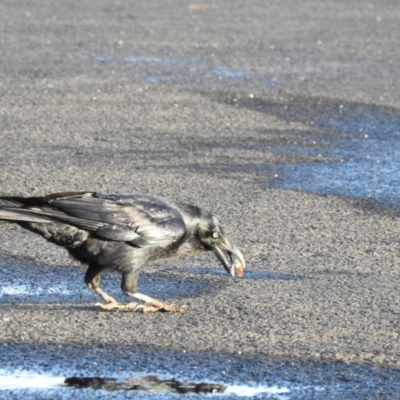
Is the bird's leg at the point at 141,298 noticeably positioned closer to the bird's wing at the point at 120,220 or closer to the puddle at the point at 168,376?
the bird's wing at the point at 120,220

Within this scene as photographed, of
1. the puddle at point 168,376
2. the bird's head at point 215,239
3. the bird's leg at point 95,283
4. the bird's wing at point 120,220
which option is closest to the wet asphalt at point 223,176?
the puddle at point 168,376

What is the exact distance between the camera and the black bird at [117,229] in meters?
6.15

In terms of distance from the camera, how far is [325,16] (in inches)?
728

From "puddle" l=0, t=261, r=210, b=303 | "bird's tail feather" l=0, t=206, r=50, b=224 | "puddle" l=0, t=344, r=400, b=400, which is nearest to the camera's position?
"puddle" l=0, t=344, r=400, b=400

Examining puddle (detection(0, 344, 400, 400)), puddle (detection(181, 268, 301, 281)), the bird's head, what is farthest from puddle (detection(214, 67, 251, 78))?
puddle (detection(0, 344, 400, 400))

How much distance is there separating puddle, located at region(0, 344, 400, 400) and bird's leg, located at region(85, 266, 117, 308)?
2.29 feet

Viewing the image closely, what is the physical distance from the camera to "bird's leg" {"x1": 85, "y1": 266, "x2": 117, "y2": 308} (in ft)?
20.6

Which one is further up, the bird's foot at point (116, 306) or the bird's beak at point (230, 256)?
the bird's beak at point (230, 256)

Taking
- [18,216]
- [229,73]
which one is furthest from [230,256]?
[229,73]

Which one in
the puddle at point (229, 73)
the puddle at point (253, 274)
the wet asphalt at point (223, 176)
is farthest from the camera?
the puddle at point (229, 73)

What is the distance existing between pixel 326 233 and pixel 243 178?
1545mm

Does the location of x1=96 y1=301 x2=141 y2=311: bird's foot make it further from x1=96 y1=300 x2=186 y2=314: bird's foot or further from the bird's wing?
the bird's wing

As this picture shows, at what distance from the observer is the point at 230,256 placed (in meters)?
6.52

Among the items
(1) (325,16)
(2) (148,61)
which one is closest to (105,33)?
(2) (148,61)
